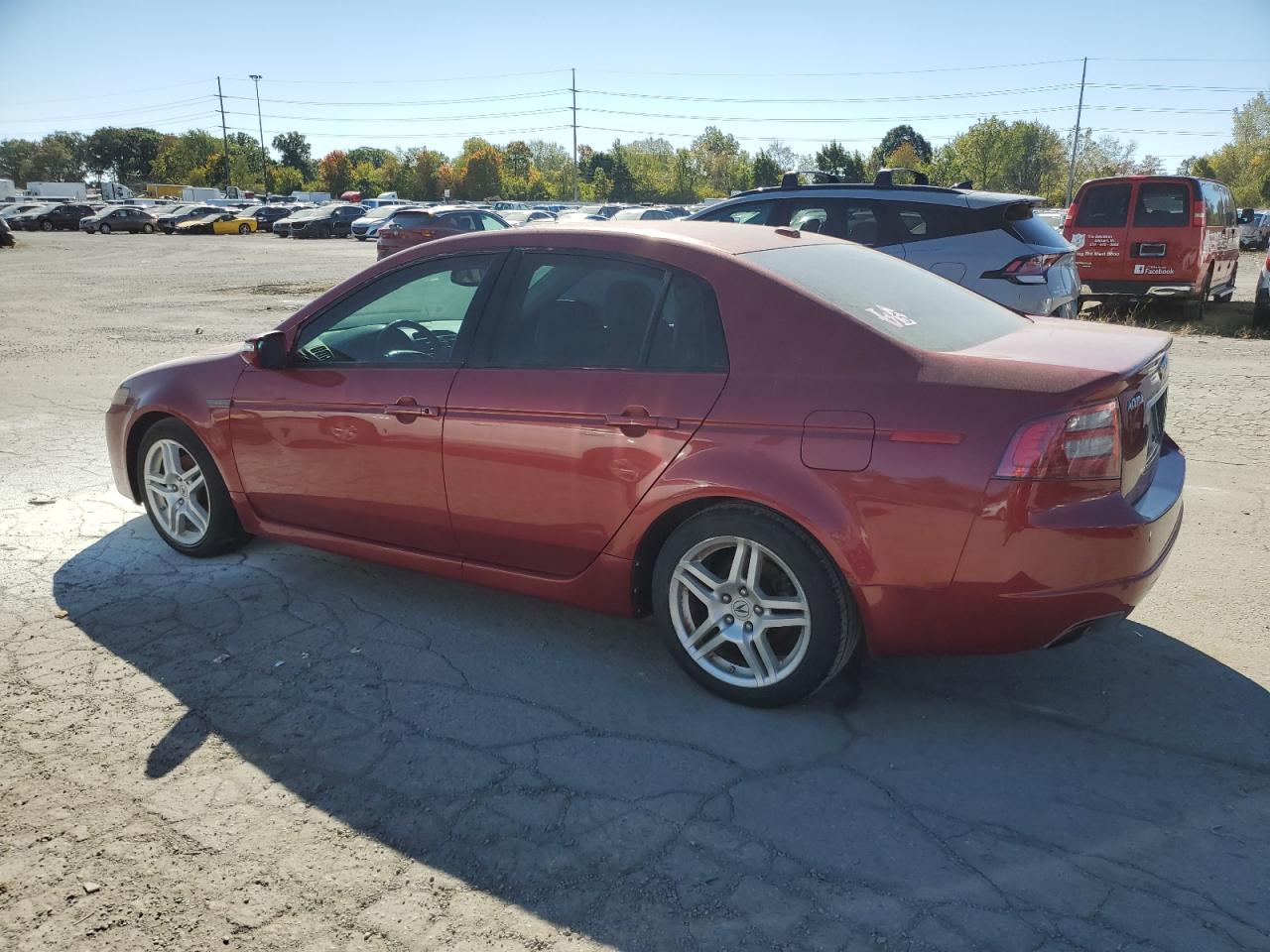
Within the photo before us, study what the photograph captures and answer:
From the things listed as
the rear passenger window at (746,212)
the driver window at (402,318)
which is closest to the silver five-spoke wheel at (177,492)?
the driver window at (402,318)

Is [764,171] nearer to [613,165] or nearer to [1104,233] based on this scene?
[613,165]

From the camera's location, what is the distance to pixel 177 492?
486 centimetres

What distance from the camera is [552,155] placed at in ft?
465

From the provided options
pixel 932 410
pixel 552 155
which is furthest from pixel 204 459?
pixel 552 155

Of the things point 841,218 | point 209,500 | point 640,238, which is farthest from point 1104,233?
point 209,500

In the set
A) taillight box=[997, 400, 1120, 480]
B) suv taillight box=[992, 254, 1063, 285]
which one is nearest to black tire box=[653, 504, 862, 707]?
taillight box=[997, 400, 1120, 480]

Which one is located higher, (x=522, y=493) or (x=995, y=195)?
(x=995, y=195)

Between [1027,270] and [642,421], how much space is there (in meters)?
6.28

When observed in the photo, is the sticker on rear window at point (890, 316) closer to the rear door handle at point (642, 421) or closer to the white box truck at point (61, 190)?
the rear door handle at point (642, 421)

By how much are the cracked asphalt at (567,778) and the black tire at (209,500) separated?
17 cm

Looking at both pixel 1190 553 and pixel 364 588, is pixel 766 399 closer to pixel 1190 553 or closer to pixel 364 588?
pixel 364 588

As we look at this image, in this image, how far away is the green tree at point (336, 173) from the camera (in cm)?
11244

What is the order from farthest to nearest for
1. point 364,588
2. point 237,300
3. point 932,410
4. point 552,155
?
point 552,155, point 237,300, point 364,588, point 932,410

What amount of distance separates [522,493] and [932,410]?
1.53m
